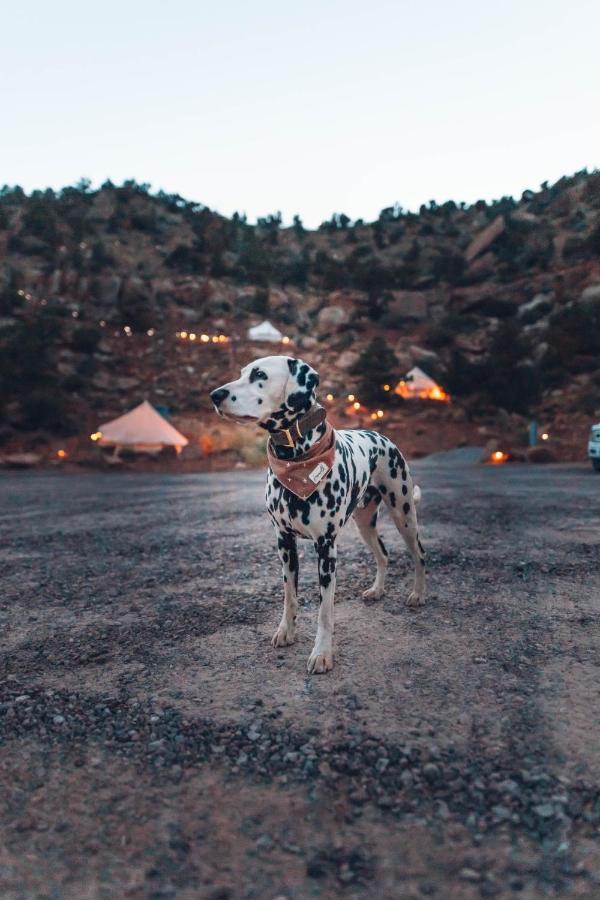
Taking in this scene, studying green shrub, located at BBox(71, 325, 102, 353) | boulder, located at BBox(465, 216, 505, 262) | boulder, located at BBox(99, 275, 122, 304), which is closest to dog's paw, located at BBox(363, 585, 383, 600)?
green shrub, located at BBox(71, 325, 102, 353)

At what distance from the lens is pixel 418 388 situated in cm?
3581

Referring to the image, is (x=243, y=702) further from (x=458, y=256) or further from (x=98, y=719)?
(x=458, y=256)

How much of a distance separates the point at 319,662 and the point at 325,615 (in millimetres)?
289

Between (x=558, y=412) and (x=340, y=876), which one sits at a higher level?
(x=558, y=412)

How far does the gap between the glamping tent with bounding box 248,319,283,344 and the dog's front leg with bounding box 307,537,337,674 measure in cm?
4189

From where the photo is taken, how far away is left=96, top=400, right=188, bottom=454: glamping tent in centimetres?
2644

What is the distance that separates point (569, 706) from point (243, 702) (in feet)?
5.80

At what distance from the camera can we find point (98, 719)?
3.14m

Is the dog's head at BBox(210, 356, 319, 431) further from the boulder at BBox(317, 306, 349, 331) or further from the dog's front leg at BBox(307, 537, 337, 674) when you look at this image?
the boulder at BBox(317, 306, 349, 331)

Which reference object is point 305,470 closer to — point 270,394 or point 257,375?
point 270,394

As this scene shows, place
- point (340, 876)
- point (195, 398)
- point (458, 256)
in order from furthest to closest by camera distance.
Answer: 1. point (458, 256)
2. point (195, 398)
3. point (340, 876)

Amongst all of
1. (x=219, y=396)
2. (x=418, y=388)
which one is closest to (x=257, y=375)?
(x=219, y=396)

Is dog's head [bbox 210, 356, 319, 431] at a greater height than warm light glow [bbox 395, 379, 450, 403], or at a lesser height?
lesser

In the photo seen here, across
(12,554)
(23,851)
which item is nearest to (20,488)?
(12,554)
